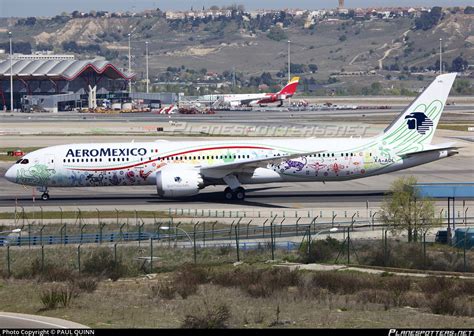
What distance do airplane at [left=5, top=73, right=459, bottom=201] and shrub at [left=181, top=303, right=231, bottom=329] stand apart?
34.8 metres

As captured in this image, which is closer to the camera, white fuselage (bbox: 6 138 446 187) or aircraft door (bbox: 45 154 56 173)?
white fuselage (bbox: 6 138 446 187)

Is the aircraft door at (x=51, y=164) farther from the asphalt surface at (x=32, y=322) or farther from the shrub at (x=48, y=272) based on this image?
the asphalt surface at (x=32, y=322)

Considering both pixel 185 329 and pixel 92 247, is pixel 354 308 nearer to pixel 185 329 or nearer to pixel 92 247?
pixel 185 329

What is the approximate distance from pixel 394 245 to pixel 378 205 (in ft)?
53.0

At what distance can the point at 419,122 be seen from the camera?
233 feet

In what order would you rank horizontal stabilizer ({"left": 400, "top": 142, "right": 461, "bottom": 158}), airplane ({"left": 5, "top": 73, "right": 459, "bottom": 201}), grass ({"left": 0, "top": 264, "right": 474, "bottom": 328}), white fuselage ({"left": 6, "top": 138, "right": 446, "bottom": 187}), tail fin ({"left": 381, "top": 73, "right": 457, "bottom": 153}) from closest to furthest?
grass ({"left": 0, "top": 264, "right": 474, "bottom": 328})
airplane ({"left": 5, "top": 73, "right": 459, "bottom": 201})
white fuselage ({"left": 6, "top": 138, "right": 446, "bottom": 187})
horizontal stabilizer ({"left": 400, "top": 142, "right": 461, "bottom": 158})
tail fin ({"left": 381, "top": 73, "right": 457, "bottom": 153})

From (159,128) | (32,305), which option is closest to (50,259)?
(32,305)

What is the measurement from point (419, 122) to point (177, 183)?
17.7m

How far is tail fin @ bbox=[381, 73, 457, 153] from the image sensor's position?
230 feet

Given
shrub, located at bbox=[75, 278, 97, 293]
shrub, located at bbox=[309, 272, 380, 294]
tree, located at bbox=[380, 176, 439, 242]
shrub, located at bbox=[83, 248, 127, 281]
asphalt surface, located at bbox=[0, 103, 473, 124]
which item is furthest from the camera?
asphalt surface, located at bbox=[0, 103, 473, 124]

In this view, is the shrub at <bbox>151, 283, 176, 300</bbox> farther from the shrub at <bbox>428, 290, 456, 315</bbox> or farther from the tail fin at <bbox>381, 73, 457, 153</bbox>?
the tail fin at <bbox>381, 73, 457, 153</bbox>

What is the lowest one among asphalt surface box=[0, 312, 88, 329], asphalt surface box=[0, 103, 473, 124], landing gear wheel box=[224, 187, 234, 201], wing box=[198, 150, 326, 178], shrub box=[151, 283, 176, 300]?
shrub box=[151, 283, 176, 300]

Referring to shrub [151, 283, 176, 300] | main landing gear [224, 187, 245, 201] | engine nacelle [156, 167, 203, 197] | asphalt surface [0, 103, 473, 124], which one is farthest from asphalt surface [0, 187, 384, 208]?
asphalt surface [0, 103, 473, 124]

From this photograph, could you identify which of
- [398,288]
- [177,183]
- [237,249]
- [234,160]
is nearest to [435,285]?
[398,288]
